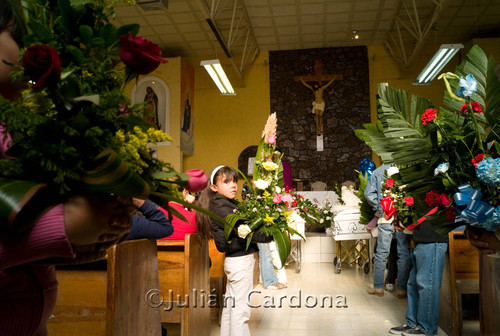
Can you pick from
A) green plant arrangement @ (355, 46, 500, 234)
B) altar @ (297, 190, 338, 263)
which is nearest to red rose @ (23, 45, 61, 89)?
green plant arrangement @ (355, 46, 500, 234)

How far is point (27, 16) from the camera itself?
89cm

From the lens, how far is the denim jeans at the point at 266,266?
5.19 m

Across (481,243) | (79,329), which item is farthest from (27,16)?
(481,243)

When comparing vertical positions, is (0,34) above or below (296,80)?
below

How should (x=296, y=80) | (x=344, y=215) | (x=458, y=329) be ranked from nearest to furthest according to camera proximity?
(x=458, y=329), (x=344, y=215), (x=296, y=80)

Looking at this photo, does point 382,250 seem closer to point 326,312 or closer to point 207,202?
point 326,312

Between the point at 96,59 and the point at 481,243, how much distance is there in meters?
1.64

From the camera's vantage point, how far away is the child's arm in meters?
2.32

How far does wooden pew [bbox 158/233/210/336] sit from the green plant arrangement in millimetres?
1555

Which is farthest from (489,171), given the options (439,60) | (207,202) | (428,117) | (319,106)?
(319,106)

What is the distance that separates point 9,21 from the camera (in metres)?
0.88

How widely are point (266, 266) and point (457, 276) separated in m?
2.49

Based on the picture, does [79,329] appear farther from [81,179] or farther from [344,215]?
[344,215]

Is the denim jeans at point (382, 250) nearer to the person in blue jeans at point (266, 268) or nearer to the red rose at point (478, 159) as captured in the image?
the person in blue jeans at point (266, 268)
